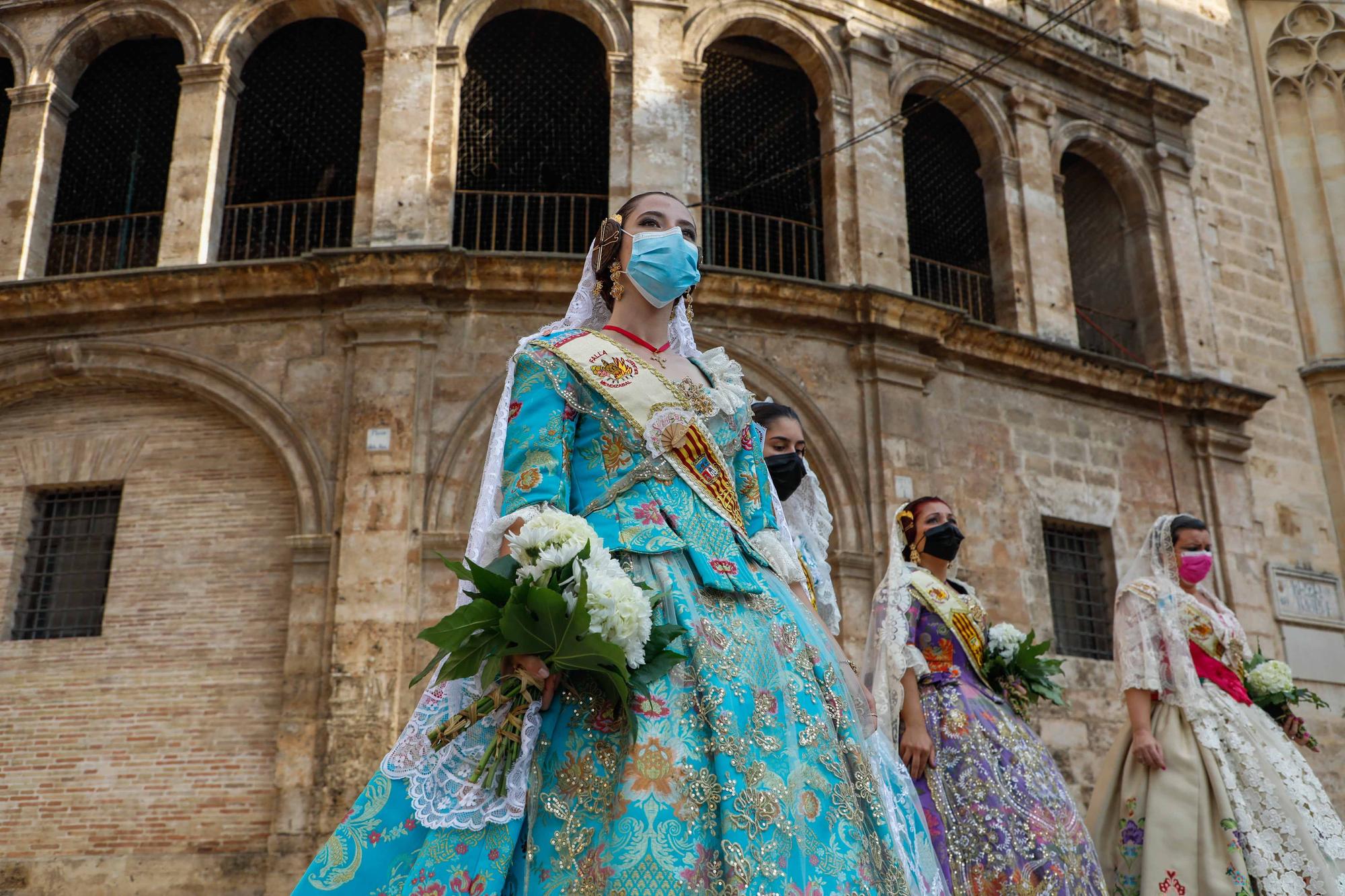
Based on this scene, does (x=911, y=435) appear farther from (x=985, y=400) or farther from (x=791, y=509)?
(x=791, y=509)

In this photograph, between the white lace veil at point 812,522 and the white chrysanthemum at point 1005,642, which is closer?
the white lace veil at point 812,522

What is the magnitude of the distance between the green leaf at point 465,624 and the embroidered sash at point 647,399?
625 millimetres

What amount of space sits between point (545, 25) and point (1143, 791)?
9.74m

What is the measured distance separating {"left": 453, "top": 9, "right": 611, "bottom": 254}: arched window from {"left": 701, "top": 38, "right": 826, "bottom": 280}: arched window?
46.9 inches

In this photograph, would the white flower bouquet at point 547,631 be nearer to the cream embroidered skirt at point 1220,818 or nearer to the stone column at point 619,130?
the cream embroidered skirt at point 1220,818

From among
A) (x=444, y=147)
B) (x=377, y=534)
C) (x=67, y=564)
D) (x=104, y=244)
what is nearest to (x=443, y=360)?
(x=377, y=534)

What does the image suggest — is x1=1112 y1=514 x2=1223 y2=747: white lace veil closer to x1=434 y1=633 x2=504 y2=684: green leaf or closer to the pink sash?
the pink sash

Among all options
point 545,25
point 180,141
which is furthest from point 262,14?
point 545,25

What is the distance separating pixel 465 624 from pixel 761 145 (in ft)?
36.9

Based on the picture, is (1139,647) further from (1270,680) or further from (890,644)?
(890,644)

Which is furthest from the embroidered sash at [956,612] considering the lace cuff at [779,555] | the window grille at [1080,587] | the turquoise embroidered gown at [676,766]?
the window grille at [1080,587]

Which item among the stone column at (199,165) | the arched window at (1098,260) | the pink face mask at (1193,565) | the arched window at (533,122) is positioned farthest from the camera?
the arched window at (1098,260)

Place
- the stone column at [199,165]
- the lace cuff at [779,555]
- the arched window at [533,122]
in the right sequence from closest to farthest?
the lace cuff at [779,555]
the stone column at [199,165]
the arched window at [533,122]

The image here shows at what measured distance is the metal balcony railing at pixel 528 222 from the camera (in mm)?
12070
